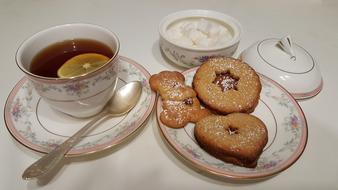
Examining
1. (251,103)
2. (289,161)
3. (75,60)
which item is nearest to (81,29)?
(75,60)

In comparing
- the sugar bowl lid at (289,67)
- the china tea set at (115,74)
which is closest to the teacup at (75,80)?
the china tea set at (115,74)

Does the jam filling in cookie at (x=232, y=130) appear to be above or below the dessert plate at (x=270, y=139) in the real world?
above

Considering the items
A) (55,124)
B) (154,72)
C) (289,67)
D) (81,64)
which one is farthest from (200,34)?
(55,124)

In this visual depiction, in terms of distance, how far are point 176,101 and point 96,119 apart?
0.23 m

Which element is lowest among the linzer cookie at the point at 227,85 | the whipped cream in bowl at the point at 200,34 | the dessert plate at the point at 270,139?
the dessert plate at the point at 270,139

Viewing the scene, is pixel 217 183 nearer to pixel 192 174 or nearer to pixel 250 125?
pixel 192 174

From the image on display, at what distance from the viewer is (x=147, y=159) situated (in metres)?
0.70

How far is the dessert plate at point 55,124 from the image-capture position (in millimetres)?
659

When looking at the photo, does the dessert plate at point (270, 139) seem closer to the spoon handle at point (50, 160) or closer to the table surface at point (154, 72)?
the table surface at point (154, 72)

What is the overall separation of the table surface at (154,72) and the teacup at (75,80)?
0.45 feet

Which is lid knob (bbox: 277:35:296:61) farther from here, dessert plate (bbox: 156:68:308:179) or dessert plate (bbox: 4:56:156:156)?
dessert plate (bbox: 4:56:156:156)

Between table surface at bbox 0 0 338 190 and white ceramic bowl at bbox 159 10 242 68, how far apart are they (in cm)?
9

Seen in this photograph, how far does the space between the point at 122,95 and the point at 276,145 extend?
443 millimetres

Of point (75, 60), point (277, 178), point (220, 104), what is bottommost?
point (277, 178)
